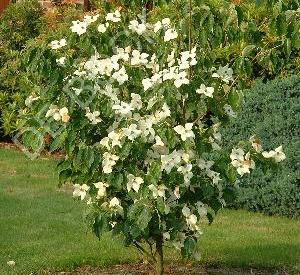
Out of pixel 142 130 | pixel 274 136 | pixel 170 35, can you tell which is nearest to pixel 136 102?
pixel 142 130

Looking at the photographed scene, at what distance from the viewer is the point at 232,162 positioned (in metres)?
4.66

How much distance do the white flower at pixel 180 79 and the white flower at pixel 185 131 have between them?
0.77 feet

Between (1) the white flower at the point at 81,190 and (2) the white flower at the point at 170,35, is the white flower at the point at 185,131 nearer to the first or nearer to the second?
(2) the white flower at the point at 170,35

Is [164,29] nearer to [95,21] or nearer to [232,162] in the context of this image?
[95,21]

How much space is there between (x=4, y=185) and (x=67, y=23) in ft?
10.7

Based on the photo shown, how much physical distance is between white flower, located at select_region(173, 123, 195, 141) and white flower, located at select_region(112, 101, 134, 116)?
290 mm

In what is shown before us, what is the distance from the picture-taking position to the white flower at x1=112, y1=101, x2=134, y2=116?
15.1 feet

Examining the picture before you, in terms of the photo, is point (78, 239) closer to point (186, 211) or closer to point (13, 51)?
point (186, 211)

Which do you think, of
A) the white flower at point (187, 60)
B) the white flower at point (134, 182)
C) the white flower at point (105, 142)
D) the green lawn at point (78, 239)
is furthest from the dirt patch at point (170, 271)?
the white flower at point (187, 60)

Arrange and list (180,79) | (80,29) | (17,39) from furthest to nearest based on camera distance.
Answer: (17,39)
(80,29)
(180,79)

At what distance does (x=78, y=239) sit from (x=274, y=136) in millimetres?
2596

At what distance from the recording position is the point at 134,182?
183 inches

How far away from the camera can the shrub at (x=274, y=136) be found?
8.22 meters

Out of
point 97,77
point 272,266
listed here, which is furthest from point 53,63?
point 272,266
